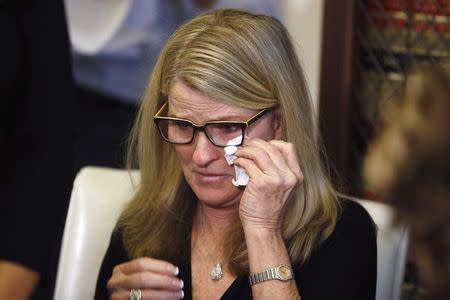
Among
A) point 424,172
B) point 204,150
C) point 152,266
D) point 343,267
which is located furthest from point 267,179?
point 424,172

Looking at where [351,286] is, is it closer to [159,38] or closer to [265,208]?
[265,208]

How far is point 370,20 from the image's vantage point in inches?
119

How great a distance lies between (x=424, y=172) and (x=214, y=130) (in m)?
0.88

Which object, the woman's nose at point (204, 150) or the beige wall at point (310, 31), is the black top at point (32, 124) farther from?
the beige wall at point (310, 31)

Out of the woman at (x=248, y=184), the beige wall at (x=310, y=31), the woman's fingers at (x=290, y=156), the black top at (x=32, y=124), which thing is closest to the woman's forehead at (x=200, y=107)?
the woman at (x=248, y=184)

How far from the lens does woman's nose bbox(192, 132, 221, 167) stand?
2.00m

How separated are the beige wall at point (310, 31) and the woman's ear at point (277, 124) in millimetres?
1098

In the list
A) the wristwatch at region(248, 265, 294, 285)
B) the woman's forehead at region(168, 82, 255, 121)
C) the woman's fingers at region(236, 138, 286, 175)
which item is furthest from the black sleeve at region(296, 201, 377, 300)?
the woman's forehead at region(168, 82, 255, 121)

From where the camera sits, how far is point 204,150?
2.00 meters

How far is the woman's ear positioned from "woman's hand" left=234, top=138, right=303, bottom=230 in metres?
0.11

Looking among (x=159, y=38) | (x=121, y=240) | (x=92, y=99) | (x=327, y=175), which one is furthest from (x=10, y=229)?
(x=92, y=99)

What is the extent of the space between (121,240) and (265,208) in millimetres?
480

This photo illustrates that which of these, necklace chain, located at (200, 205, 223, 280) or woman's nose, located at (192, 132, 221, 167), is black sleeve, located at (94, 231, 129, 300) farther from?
woman's nose, located at (192, 132, 221, 167)

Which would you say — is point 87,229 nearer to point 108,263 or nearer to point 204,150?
point 108,263
